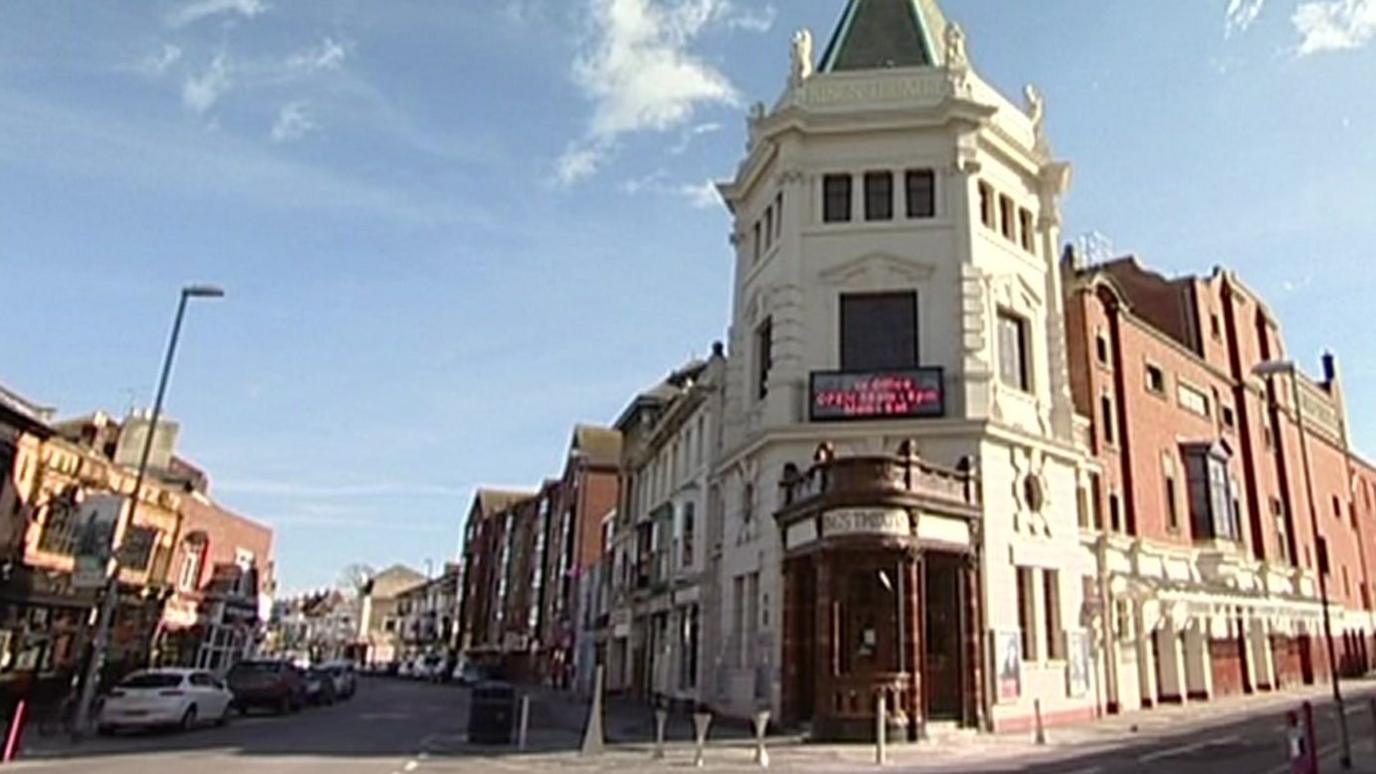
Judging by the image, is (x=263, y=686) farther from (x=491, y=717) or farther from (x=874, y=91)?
(x=874, y=91)

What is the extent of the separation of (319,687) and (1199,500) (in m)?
34.5

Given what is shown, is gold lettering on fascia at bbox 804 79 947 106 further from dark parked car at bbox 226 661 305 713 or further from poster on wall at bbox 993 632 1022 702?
dark parked car at bbox 226 661 305 713

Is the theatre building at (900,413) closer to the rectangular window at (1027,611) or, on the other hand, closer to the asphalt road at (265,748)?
the rectangular window at (1027,611)

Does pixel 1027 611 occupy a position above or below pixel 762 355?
below

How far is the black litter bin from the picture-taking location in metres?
20.9

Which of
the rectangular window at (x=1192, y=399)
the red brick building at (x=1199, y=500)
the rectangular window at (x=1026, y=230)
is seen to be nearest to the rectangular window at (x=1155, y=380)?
the red brick building at (x=1199, y=500)

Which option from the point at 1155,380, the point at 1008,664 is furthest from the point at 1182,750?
the point at 1155,380

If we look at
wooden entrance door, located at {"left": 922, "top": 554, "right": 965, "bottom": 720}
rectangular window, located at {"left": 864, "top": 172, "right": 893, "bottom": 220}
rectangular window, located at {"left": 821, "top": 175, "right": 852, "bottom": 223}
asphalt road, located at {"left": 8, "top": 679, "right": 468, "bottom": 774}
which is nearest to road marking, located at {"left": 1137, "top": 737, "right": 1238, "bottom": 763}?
wooden entrance door, located at {"left": 922, "top": 554, "right": 965, "bottom": 720}

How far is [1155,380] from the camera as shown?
37062 mm

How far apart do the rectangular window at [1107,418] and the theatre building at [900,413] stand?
6.52 ft

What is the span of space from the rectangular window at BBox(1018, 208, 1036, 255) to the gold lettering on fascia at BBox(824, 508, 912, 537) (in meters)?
12.5

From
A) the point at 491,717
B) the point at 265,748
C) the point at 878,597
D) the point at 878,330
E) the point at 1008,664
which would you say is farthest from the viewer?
the point at 878,330

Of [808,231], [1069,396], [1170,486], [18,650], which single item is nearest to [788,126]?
[808,231]

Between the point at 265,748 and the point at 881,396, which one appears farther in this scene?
the point at 881,396
